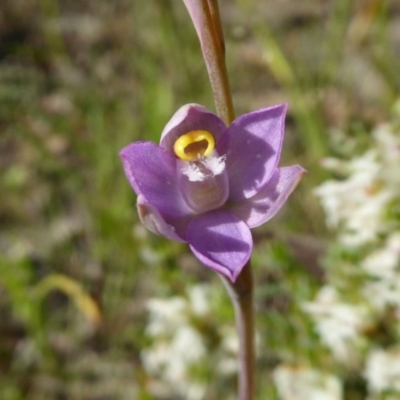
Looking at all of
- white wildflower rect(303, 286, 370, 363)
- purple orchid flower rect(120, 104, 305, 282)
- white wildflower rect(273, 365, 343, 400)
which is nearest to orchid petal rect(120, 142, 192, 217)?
purple orchid flower rect(120, 104, 305, 282)

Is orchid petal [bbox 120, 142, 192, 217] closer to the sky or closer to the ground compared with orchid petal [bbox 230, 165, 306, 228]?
closer to the sky

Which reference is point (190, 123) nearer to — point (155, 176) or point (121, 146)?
point (155, 176)

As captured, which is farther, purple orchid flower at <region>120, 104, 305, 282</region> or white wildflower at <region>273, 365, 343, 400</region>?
white wildflower at <region>273, 365, 343, 400</region>

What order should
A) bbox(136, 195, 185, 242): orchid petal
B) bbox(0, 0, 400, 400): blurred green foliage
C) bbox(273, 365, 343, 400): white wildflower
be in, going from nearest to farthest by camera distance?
1. bbox(136, 195, 185, 242): orchid petal
2. bbox(273, 365, 343, 400): white wildflower
3. bbox(0, 0, 400, 400): blurred green foliage

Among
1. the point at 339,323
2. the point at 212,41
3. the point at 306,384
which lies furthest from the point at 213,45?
the point at 306,384

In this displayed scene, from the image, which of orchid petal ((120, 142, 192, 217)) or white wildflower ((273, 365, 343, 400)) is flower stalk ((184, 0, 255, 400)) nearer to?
orchid petal ((120, 142, 192, 217))

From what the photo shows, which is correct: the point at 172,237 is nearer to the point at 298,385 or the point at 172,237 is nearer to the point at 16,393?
the point at 298,385

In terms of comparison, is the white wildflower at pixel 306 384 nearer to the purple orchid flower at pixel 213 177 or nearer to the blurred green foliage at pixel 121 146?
the blurred green foliage at pixel 121 146

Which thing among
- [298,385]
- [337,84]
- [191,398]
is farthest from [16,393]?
[337,84]
